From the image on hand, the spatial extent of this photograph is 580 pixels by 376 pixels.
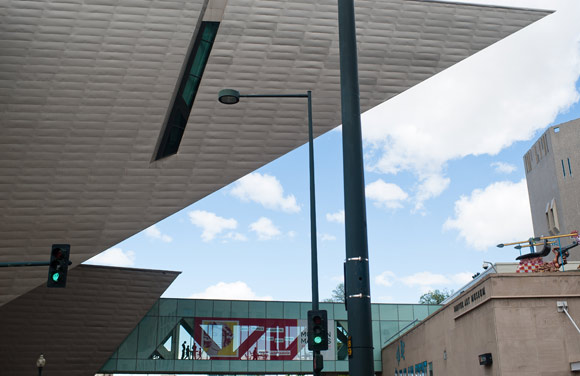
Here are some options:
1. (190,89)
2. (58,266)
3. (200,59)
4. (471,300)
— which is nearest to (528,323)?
(471,300)

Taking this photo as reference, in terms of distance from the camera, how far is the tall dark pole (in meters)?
5.47

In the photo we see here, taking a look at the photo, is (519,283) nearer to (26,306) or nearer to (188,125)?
(188,125)

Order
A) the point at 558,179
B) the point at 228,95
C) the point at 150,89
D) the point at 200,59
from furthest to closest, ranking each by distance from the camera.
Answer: the point at 558,179
the point at 200,59
the point at 150,89
the point at 228,95

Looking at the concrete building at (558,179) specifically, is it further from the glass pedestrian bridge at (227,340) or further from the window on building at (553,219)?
the glass pedestrian bridge at (227,340)

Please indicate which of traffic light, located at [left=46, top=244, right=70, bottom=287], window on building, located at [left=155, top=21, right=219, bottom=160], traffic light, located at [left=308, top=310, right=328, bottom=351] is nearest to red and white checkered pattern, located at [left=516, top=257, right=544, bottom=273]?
traffic light, located at [left=308, top=310, right=328, bottom=351]

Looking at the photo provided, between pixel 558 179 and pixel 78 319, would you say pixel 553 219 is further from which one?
pixel 78 319

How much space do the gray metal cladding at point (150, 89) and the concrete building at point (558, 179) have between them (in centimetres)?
3025

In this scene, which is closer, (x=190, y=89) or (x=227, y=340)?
(x=190, y=89)

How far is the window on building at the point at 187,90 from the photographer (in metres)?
24.9

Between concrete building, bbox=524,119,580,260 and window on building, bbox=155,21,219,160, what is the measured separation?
37.9 meters

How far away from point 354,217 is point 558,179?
5369 cm

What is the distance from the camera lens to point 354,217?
582cm

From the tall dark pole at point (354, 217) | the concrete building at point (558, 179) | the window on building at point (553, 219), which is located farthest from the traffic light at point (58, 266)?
the window on building at point (553, 219)

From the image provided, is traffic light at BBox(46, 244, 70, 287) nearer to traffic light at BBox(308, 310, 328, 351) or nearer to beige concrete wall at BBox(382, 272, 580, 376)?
traffic light at BBox(308, 310, 328, 351)
